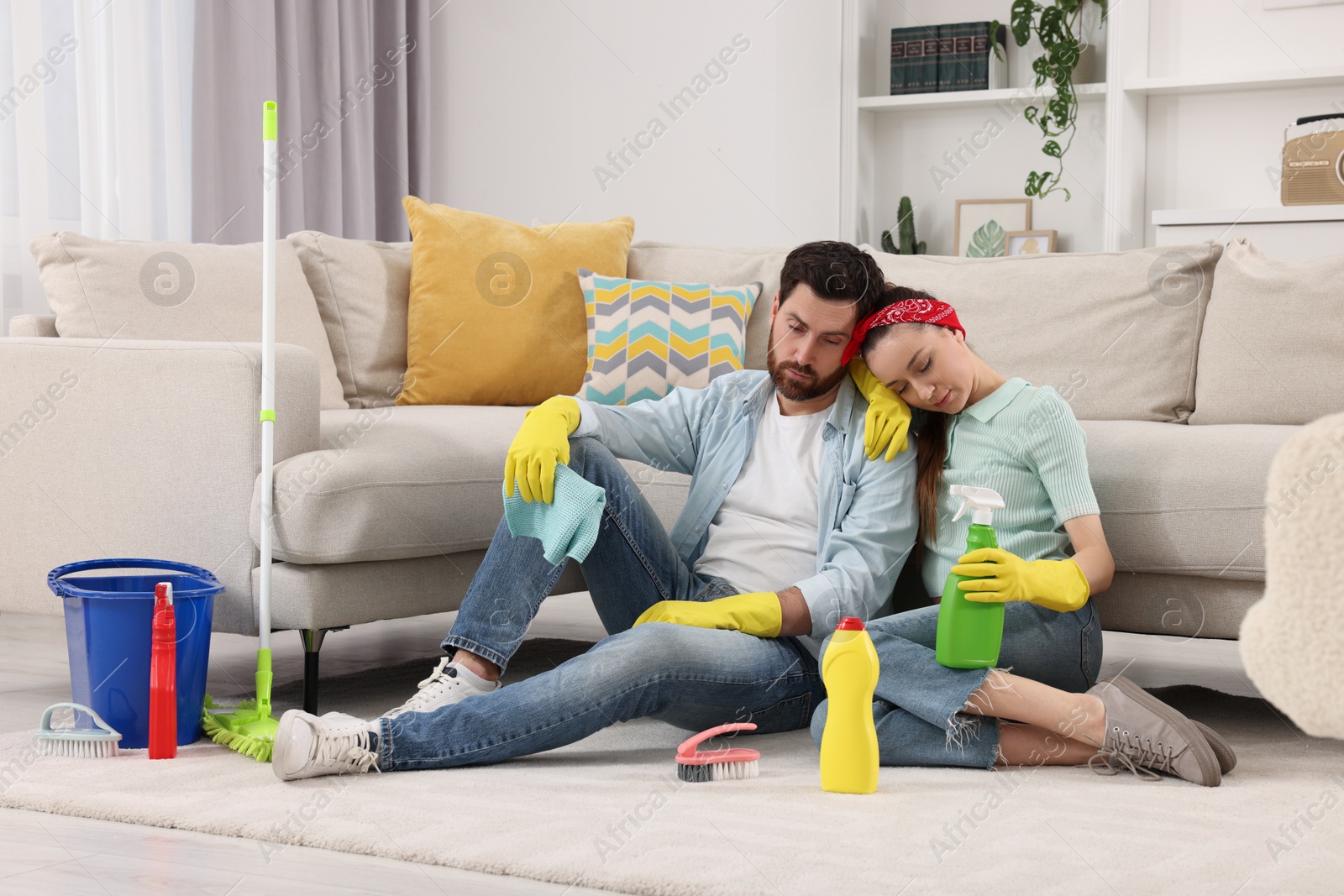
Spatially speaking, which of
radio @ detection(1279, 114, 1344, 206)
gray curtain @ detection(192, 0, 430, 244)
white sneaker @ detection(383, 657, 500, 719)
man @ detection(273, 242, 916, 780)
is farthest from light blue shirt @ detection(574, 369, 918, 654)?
radio @ detection(1279, 114, 1344, 206)

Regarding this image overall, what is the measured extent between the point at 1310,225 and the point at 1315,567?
11.3 ft

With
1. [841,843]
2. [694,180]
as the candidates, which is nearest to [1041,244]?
[694,180]

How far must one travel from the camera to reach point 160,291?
2.22 metres

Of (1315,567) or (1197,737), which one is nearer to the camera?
(1315,567)

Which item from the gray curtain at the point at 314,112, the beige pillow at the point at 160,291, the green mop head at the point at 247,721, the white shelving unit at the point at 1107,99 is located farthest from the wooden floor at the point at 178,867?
the white shelving unit at the point at 1107,99

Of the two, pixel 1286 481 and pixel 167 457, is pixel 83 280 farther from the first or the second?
pixel 1286 481

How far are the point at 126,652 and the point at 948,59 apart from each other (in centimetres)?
326

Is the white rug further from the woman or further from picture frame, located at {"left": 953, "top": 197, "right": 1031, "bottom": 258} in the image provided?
picture frame, located at {"left": 953, "top": 197, "right": 1031, "bottom": 258}

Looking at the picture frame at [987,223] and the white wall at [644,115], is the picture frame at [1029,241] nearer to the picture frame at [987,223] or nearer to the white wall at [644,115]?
the picture frame at [987,223]

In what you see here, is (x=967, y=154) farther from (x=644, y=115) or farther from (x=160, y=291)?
(x=160, y=291)

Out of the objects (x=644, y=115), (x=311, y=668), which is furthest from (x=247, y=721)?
(x=644, y=115)

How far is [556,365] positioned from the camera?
8.31 ft

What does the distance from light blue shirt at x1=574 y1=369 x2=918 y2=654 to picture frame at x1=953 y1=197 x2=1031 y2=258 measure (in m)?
2.40

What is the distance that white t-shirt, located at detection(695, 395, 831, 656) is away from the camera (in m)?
1.74
